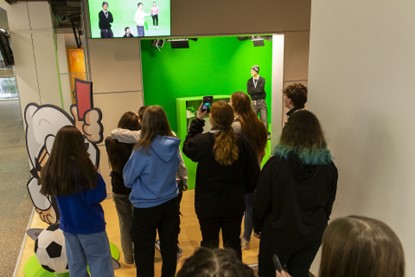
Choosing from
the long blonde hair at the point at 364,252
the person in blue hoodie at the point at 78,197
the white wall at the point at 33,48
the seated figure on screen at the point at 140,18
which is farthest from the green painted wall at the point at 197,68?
the long blonde hair at the point at 364,252

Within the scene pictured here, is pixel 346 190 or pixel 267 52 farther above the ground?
pixel 267 52

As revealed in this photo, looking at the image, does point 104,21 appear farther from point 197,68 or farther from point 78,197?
point 78,197

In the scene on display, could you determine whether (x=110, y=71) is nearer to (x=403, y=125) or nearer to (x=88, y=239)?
(x=88, y=239)

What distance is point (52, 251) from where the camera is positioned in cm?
289

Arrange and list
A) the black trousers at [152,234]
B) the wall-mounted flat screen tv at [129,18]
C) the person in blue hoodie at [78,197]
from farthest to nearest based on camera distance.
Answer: the wall-mounted flat screen tv at [129,18]
the black trousers at [152,234]
the person in blue hoodie at [78,197]

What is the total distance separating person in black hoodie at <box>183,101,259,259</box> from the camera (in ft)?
8.67

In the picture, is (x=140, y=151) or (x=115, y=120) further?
(x=115, y=120)

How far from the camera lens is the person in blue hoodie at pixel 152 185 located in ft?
8.45

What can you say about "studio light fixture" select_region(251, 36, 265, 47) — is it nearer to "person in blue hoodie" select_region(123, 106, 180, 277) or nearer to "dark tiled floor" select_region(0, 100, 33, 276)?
"person in blue hoodie" select_region(123, 106, 180, 277)

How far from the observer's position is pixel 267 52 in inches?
259

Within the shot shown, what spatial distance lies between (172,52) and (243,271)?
5.11 meters

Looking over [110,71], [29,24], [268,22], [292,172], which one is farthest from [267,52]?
[292,172]

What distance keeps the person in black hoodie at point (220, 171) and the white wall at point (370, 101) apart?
69 centimetres

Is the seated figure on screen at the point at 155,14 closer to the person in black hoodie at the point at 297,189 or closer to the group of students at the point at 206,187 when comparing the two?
the group of students at the point at 206,187
